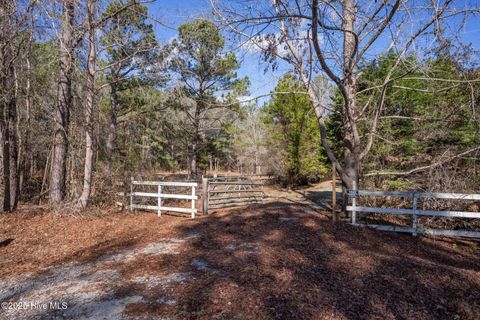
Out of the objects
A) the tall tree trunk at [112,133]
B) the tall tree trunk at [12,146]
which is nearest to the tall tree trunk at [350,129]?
the tall tree trunk at [112,133]

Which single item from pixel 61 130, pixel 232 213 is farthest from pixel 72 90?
pixel 232 213

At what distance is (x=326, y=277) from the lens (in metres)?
4.05

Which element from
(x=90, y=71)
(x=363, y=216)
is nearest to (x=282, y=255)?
(x=363, y=216)

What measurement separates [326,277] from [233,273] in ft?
4.12

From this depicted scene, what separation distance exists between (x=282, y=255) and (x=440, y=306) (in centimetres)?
222

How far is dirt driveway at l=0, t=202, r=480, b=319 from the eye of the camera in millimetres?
3203

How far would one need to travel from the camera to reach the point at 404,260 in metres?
4.91

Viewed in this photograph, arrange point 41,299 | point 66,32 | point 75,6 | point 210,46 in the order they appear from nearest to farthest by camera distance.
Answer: point 41,299, point 75,6, point 66,32, point 210,46

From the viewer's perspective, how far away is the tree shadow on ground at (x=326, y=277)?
126 inches

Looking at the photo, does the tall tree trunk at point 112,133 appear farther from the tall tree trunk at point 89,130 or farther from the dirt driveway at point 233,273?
the dirt driveway at point 233,273

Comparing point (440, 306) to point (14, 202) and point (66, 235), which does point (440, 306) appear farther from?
point (14, 202)

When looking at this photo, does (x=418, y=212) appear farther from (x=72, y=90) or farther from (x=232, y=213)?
(x=72, y=90)

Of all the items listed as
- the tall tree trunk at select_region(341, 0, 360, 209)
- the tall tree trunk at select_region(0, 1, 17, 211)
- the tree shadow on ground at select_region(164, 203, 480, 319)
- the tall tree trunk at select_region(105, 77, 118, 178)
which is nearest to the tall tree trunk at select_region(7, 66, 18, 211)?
the tall tree trunk at select_region(0, 1, 17, 211)

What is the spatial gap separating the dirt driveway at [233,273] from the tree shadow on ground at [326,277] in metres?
0.02
